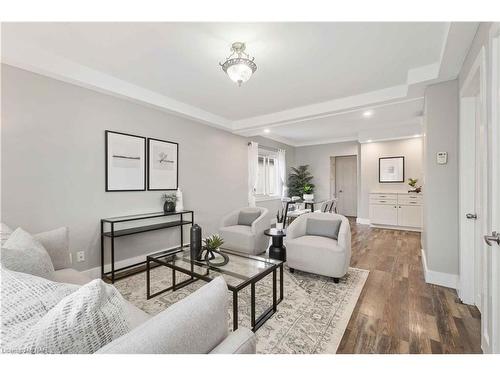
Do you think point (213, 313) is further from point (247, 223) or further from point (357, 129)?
point (357, 129)

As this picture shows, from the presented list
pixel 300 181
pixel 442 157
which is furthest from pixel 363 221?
pixel 442 157

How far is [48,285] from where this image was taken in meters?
0.80

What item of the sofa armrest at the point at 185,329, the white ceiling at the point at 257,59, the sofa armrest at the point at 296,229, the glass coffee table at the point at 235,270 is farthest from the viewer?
the sofa armrest at the point at 296,229

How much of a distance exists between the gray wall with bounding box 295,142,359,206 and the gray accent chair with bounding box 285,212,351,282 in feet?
14.9

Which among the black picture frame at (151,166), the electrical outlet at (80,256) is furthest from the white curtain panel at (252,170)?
the electrical outlet at (80,256)

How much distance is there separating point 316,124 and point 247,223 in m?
2.88

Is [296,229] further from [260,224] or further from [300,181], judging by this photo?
[300,181]

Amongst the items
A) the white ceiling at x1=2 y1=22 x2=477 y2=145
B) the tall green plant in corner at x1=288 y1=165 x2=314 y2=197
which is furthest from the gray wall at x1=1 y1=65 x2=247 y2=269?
the tall green plant in corner at x1=288 y1=165 x2=314 y2=197

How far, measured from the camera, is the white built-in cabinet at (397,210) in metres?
5.36

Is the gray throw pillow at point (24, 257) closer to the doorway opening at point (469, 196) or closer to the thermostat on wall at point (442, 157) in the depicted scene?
the doorway opening at point (469, 196)

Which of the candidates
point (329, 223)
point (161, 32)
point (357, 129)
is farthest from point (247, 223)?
point (357, 129)

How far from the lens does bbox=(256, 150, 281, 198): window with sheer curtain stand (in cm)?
623

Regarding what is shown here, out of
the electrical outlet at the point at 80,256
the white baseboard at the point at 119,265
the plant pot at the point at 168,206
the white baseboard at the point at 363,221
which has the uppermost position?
the plant pot at the point at 168,206

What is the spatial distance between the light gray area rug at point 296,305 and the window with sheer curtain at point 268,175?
3.42 m
